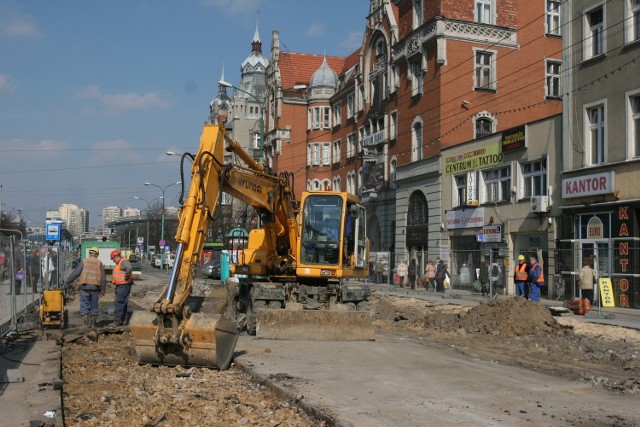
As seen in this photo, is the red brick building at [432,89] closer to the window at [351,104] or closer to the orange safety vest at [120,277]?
the window at [351,104]

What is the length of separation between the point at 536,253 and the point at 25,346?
65.5ft

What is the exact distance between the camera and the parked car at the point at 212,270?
47.8 metres

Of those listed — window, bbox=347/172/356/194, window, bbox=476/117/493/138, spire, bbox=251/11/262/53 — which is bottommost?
window, bbox=347/172/356/194

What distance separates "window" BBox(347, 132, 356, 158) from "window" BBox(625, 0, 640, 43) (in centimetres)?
3124

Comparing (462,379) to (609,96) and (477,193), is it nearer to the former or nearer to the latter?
(609,96)

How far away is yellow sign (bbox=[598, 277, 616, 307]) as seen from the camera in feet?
65.5

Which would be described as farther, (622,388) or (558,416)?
(622,388)


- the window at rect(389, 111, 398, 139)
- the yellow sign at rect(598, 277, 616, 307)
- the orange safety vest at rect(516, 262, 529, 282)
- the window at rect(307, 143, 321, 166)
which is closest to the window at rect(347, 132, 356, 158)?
the window at rect(307, 143, 321, 166)

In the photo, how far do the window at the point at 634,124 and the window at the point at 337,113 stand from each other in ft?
116

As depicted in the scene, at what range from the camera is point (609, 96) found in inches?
918

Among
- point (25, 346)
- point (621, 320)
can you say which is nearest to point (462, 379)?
point (25, 346)

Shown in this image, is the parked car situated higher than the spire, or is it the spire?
the spire

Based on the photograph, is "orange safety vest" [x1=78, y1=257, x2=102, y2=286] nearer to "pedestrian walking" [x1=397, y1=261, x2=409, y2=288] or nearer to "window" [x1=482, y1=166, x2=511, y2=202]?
"window" [x1=482, y1=166, x2=511, y2=202]

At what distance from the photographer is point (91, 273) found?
1551 centimetres
